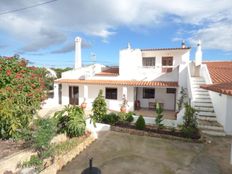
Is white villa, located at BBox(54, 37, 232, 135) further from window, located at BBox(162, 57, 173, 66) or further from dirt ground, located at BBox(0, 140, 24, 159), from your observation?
dirt ground, located at BBox(0, 140, 24, 159)

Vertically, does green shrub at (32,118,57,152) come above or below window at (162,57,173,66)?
below

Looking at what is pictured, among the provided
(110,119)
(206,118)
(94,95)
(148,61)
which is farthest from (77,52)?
(206,118)

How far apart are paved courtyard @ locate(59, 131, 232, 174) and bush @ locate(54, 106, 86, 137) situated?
1.02 meters

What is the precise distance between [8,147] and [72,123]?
2738 mm

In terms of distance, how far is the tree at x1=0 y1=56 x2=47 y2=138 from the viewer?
6.83 metres

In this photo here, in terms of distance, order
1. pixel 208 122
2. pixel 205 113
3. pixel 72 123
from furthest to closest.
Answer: pixel 205 113
pixel 208 122
pixel 72 123

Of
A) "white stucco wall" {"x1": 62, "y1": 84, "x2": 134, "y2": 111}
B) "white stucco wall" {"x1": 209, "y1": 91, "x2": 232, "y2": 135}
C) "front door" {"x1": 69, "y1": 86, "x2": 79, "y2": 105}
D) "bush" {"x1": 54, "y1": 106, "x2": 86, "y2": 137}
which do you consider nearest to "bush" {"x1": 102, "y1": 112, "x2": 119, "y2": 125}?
"bush" {"x1": 54, "y1": 106, "x2": 86, "y2": 137}

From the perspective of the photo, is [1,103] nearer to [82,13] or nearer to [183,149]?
[82,13]

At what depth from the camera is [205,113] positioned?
40.2 ft

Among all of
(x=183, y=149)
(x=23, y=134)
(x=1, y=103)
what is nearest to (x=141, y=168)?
(x=183, y=149)

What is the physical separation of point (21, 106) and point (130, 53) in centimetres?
1411

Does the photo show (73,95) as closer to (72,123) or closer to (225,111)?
(72,123)

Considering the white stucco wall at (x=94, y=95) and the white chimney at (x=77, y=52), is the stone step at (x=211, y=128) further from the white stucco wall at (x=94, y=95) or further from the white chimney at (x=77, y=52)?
the white chimney at (x=77, y=52)

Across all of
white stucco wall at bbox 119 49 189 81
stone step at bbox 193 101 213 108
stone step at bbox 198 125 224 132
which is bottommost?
stone step at bbox 198 125 224 132
